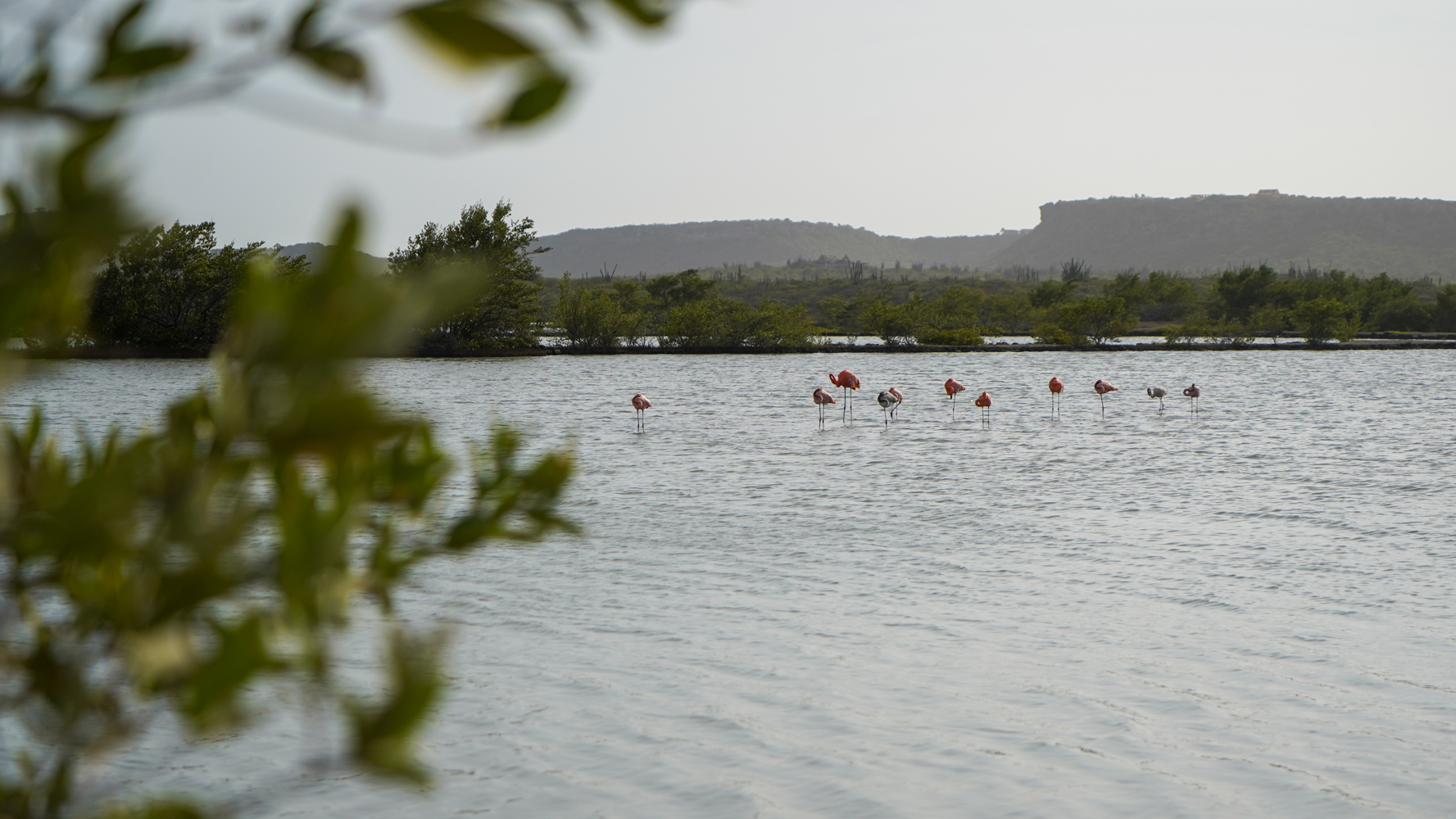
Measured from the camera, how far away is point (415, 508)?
132 centimetres

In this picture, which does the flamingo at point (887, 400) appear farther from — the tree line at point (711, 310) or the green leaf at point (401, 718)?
the green leaf at point (401, 718)

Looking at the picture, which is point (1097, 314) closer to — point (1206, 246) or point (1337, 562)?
point (1337, 562)

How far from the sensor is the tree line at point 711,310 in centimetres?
4697

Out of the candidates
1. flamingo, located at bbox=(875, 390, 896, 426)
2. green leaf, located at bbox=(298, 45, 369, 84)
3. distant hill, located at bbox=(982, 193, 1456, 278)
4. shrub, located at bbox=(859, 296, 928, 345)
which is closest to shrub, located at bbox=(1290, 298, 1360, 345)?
shrub, located at bbox=(859, 296, 928, 345)

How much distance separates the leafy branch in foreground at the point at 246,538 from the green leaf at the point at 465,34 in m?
0.15

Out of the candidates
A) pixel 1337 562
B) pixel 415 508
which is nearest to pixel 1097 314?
pixel 1337 562

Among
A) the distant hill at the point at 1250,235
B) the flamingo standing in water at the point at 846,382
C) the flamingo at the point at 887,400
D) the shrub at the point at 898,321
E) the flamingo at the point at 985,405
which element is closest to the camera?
the flamingo at the point at 985,405

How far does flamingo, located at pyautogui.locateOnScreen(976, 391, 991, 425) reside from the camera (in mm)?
22547

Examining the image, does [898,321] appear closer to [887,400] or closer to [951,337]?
[951,337]

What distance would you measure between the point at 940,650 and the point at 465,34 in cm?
692

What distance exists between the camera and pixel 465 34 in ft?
2.45

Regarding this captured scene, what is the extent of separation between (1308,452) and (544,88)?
19.6m

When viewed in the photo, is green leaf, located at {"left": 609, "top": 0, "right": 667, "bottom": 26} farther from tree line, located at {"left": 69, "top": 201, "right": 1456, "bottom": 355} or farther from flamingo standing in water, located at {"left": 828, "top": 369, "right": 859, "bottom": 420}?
tree line, located at {"left": 69, "top": 201, "right": 1456, "bottom": 355}

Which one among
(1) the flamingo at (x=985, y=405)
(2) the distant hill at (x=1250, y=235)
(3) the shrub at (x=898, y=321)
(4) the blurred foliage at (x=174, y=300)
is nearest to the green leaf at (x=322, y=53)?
(1) the flamingo at (x=985, y=405)
